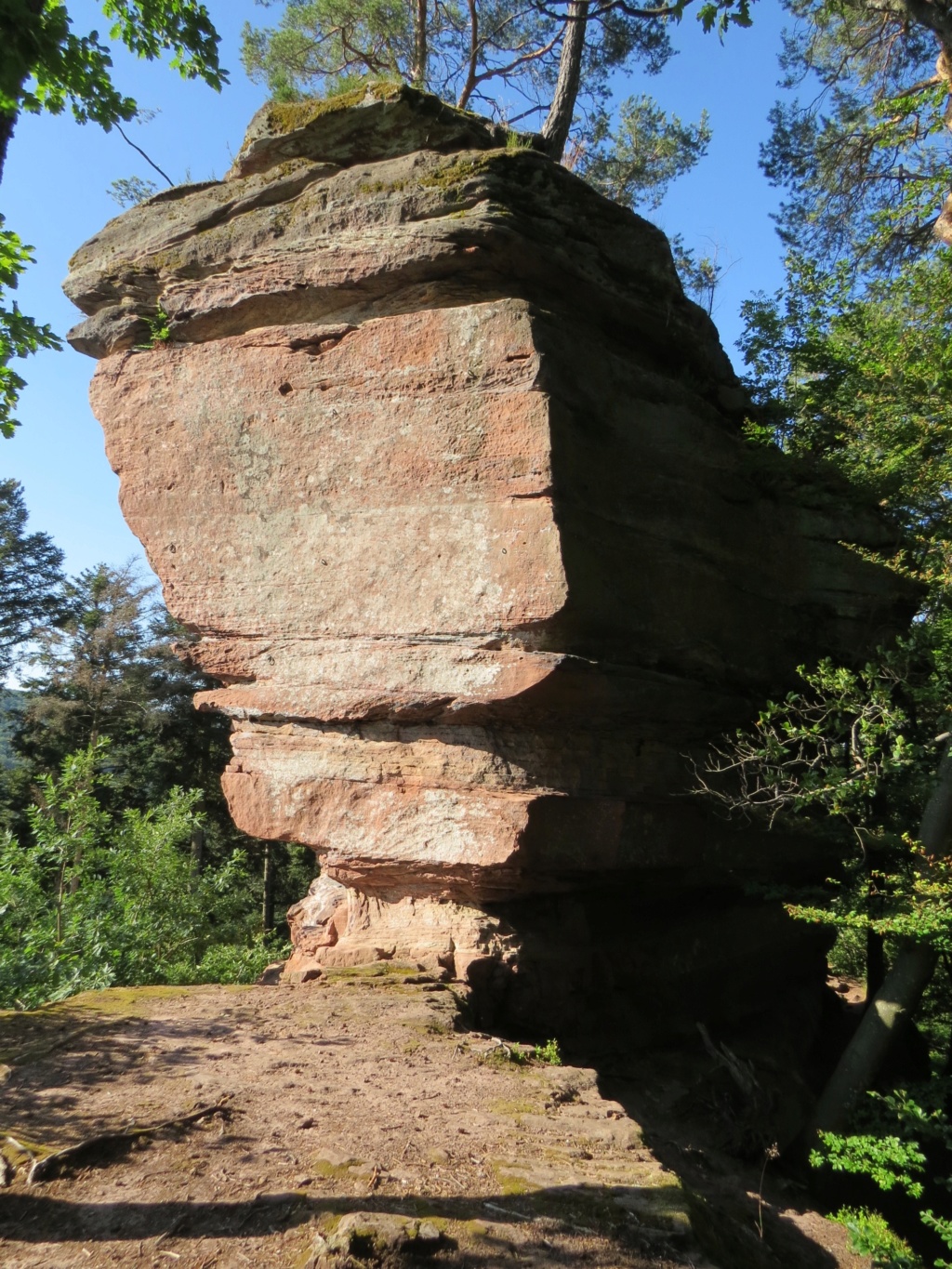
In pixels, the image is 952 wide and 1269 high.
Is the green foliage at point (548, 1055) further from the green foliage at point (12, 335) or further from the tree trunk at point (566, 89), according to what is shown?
the tree trunk at point (566, 89)

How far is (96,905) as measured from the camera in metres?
9.80

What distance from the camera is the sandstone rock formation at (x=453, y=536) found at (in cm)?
642

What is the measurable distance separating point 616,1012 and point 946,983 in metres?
6.71

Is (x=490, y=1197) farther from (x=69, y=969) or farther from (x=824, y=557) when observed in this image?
(x=824, y=557)

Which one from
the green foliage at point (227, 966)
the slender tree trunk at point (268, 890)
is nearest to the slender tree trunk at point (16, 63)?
the green foliage at point (227, 966)

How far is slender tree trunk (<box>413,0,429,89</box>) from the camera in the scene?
13.1 m

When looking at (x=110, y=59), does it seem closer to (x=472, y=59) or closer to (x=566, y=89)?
(x=566, y=89)

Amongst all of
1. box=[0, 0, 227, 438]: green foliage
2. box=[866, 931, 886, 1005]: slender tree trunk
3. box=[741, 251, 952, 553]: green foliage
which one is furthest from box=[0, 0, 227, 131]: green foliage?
box=[866, 931, 886, 1005]: slender tree trunk

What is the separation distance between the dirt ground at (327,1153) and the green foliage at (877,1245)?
0.59ft

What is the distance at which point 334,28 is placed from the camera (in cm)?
1345

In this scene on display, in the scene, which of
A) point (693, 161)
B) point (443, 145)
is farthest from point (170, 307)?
point (693, 161)

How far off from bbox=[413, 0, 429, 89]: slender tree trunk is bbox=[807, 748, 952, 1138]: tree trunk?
12393 mm

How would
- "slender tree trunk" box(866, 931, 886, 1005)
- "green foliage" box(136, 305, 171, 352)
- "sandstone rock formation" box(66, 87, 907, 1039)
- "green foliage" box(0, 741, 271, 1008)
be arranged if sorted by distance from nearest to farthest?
"sandstone rock formation" box(66, 87, 907, 1039), "green foliage" box(0, 741, 271, 1008), "green foliage" box(136, 305, 171, 352), "slender tree trunk" box(866, 931, 886, 1005)

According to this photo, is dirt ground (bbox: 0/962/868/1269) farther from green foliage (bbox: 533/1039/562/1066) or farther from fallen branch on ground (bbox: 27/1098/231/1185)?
green foliage (bbox: 533/1039/562/1066)
